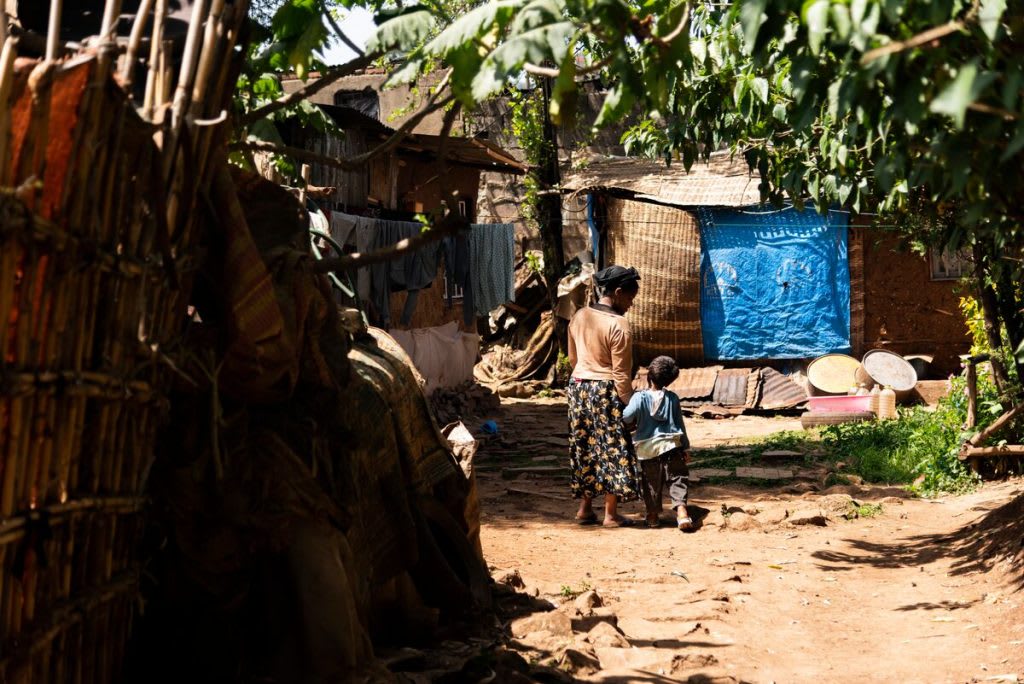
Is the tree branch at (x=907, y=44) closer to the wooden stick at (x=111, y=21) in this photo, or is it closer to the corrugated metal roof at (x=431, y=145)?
the wooden stick at (x=111, y=21)

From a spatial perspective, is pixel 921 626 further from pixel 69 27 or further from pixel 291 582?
pixel 69 27

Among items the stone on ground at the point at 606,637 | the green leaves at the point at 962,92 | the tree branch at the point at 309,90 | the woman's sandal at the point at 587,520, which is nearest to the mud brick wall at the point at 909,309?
the woman's sandal at the point at 587,520

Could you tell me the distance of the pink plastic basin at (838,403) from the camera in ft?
47.5

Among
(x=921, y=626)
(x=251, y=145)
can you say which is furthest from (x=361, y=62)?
(x=921, y=626)

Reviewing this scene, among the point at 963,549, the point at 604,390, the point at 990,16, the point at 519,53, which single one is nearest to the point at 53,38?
the point at 519,53

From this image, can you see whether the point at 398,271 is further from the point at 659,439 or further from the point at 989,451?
the point at 989,451

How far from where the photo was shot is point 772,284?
1756 centimetres

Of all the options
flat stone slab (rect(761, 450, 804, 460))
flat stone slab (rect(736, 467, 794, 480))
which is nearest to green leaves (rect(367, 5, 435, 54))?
flat stone slab (rect(736, 467, 794, 480))

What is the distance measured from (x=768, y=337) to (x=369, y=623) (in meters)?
14.1

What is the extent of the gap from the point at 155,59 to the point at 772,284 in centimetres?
1554

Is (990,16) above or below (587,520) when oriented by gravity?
above

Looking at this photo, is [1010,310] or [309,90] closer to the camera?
[309,90]

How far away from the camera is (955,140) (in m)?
2.42

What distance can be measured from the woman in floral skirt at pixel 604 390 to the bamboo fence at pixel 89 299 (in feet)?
16.4
